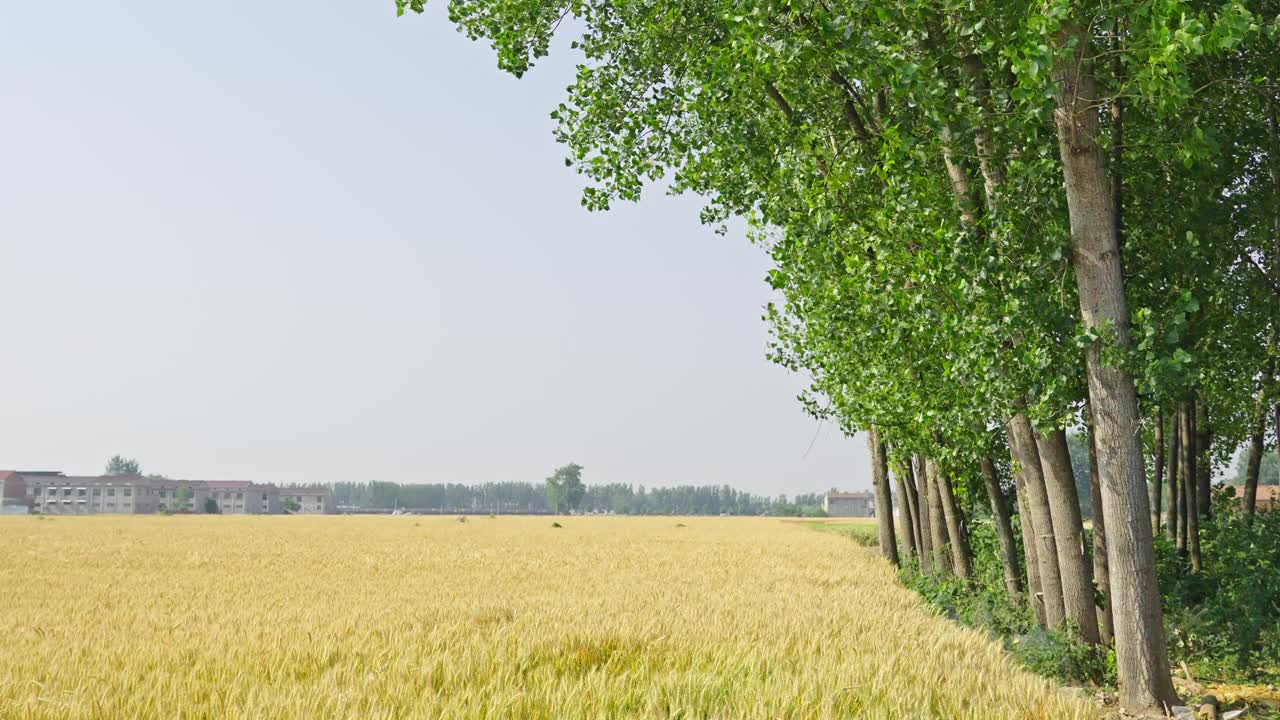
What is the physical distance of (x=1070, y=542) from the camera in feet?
43.1

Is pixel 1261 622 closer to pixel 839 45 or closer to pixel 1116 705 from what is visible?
pixel 1116 705

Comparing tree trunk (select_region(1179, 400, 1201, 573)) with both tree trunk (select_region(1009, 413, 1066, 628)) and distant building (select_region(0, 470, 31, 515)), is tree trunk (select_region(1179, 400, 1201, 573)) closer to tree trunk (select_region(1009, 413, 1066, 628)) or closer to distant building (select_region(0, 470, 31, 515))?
tree trunk (select_region(1009, 413, 1066, 628))

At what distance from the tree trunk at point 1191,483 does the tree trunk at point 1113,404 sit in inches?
435

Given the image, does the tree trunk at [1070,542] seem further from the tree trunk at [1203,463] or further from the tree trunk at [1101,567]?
the tree trunk at [1203,463]

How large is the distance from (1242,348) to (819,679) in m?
8.44

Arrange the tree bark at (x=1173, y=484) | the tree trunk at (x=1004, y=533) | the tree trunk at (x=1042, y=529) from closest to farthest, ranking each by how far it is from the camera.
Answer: the tree trunk at (x=1042, y=529)
the tree trunk at (x=1004, y=533)
the tree bark at (x=1173, y=484)

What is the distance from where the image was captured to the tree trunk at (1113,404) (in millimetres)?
10219

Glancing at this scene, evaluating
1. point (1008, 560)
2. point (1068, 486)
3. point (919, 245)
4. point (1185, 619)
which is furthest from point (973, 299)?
point (1008, 560)

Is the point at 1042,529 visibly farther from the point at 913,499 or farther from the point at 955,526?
the point at 913,499

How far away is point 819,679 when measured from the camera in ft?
28.5

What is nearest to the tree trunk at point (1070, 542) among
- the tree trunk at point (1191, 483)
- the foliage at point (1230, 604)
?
the foliage at point (1230, 604)

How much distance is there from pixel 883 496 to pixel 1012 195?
21.6 m

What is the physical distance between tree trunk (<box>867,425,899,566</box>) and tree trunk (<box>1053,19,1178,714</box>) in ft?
56.6

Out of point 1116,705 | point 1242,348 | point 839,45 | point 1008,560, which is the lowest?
point 1116,705
